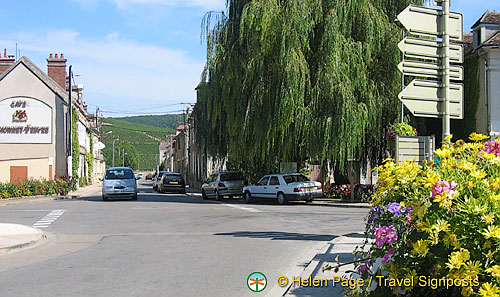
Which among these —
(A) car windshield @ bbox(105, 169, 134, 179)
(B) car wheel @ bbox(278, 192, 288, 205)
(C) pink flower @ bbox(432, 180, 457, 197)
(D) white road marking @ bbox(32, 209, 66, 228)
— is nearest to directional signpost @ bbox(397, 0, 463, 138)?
(C) pink flower @ bbox(432, 180, 457, 197)

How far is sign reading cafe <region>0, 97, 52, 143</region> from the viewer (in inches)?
1585

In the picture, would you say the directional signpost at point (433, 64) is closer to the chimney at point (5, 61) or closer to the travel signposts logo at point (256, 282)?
the travel signposts logo at point (256, 282)

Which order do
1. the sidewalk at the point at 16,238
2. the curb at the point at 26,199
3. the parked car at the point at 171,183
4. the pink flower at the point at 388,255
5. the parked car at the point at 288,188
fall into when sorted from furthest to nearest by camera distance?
the parked car at the point at 171,183 → the curb at the point at 26,199 → the parked car at the point at 288,188 → the sidewalk at the point at 16,238 → the pink flower at the point at 388,255

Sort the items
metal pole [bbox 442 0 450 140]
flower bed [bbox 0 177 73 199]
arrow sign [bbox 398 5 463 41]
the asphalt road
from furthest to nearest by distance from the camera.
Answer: flower bed [bbox 0 177 73 199]
the asphalt road
metal pole [bbox 442 0 450 140]
arrow sign [bbox 398 5 463 41]

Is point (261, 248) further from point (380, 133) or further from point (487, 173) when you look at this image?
point (380, 133)

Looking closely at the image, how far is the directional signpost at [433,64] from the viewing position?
6473mm

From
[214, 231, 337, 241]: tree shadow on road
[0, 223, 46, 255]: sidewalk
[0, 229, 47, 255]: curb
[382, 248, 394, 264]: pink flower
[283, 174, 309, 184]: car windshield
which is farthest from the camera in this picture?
[283, 174, 309, 184]: car windshield

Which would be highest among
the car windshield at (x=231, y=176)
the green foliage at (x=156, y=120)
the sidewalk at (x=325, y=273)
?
the green foliage at (x=156, y=120)

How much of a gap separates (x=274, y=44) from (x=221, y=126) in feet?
20.5

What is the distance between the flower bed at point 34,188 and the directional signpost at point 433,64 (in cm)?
2679

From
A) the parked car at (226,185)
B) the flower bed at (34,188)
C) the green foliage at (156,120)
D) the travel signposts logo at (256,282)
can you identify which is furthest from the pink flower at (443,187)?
the green foliage at (156,120)

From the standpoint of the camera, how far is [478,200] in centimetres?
390

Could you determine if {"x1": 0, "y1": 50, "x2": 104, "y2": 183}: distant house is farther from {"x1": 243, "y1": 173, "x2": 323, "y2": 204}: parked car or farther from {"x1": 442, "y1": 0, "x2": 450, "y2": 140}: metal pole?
{"x1": 442, "y1": 0, "x2": 450, "y2": 140}: metal pole

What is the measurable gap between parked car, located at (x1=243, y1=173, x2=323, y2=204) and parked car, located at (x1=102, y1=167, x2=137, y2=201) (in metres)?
7.16
